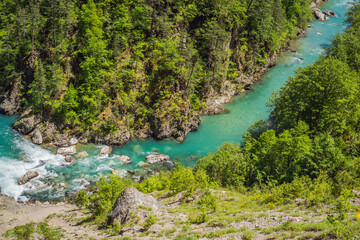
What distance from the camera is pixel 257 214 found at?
26219 millimetres

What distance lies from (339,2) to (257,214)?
4801 inches

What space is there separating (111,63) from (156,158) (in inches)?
748

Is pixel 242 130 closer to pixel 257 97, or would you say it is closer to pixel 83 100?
pixel 257 97

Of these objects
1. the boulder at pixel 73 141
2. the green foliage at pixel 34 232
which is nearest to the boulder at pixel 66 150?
the boulder at pixel 73 141

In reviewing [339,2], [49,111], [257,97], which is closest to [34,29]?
[49,111]

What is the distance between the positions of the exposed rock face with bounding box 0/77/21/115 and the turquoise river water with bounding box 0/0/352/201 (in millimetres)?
1477

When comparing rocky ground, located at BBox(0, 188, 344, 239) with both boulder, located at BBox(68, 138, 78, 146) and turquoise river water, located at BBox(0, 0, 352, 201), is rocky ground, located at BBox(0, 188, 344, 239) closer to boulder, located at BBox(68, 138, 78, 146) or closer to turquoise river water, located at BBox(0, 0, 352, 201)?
turquoise river water, located at BBox(0, 0, 352, 201)

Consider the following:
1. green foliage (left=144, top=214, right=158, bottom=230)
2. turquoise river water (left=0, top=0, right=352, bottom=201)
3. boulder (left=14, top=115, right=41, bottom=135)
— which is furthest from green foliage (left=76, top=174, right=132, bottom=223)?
boulder (left=14, top=115, right=41, bottom=135)

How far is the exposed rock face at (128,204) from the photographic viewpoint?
2978cm

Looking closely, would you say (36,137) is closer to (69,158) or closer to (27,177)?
(69,158)

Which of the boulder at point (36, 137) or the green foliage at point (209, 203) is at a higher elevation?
the green foliage at point (209, 203)

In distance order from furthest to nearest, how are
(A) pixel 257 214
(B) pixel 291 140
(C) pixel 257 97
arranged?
(C) pixel 257 97 → (B) pixel 291 140 → (A) pixel 257 214

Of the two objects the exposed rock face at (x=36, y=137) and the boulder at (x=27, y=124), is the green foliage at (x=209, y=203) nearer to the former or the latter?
the exposed rock face at (x=36, y=137)

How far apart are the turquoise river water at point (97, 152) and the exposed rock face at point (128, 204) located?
1511cm
